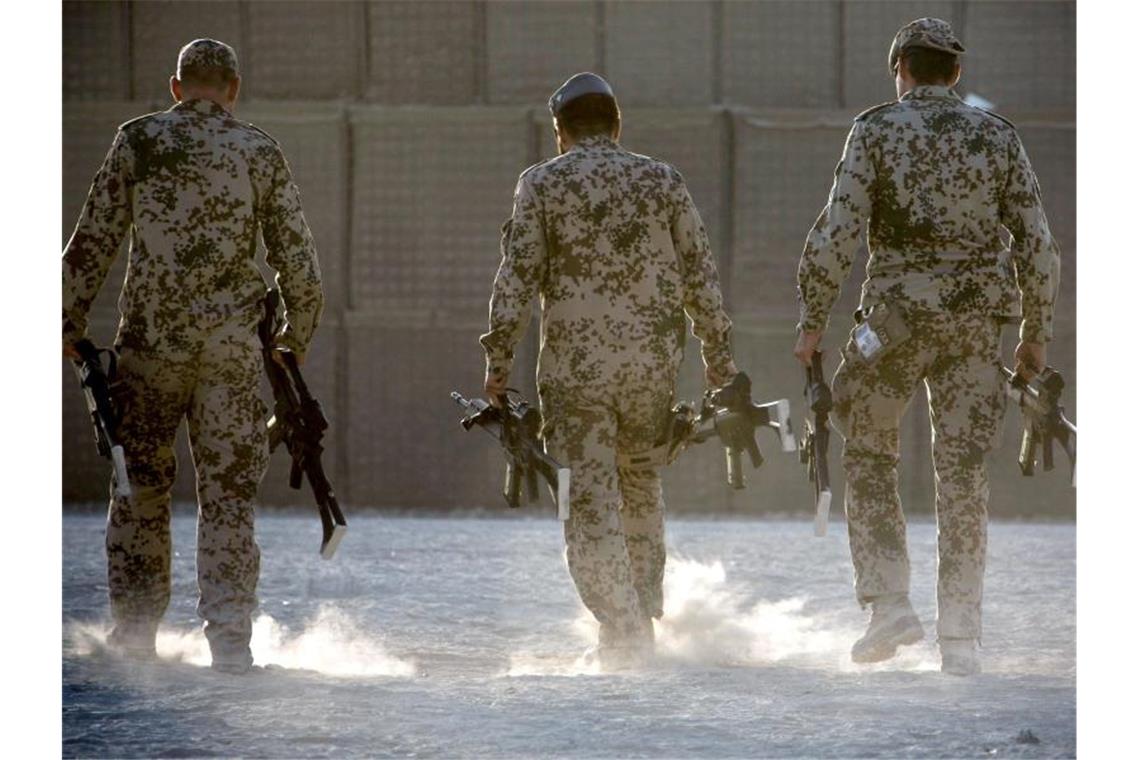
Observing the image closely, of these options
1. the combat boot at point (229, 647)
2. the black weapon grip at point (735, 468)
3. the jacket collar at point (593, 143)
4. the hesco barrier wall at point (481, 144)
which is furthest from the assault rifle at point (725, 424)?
the hesco barrier wall at point (481, 144)

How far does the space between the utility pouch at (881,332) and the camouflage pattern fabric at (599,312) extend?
1.29ft

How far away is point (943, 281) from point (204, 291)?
1.95 metres

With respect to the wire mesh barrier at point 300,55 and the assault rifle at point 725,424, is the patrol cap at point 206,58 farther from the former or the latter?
the wire mesh barrier at point 300,55

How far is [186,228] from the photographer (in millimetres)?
5973

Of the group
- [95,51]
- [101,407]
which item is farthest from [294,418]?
[95,51]

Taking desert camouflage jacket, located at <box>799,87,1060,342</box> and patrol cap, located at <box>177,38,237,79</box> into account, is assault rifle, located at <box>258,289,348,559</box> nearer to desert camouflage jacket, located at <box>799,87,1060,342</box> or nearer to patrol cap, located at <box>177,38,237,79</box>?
patrol cap, located at <box>177,38,237,79</box>

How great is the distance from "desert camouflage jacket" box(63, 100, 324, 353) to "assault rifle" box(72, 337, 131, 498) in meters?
0.09

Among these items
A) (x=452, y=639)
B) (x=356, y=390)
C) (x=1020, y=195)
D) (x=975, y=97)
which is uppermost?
(x=975, y=97)

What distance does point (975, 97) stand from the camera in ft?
33.4

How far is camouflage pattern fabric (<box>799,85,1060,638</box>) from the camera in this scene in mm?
5984
